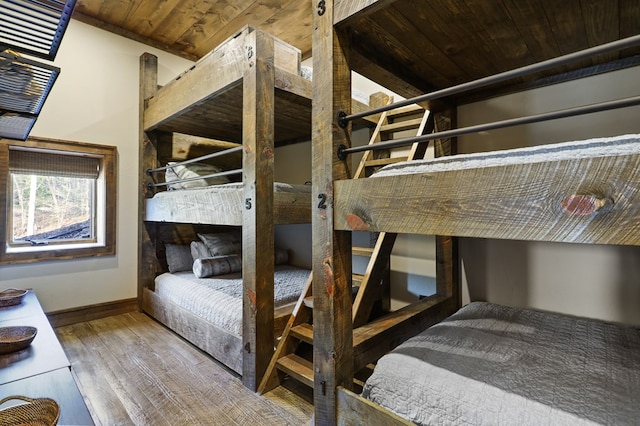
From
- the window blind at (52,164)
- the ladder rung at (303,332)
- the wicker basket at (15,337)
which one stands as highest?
the window blind at (52,164)

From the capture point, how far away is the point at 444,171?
923mm

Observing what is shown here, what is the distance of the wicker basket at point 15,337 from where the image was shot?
144cm

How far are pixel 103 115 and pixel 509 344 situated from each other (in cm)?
370

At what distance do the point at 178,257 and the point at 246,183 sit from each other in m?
1.79

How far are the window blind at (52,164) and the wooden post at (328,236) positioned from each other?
2.79 meters

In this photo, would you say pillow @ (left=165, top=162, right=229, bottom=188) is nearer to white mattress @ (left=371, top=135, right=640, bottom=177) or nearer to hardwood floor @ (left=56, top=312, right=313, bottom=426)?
hardwood floor @ (left=56, top=312, right=313, bottom=426)

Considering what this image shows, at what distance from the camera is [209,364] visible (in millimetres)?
2088

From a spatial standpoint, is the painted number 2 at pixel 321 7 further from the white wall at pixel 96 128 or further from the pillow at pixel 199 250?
the white wall at pixel 96 128

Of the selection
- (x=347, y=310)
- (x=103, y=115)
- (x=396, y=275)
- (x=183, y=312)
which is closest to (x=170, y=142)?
(x=103, y=115)

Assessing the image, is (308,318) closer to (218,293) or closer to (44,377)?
(218,293)

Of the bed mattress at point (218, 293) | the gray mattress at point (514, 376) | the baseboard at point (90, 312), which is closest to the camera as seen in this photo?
the gray mattress at point (514, 376)

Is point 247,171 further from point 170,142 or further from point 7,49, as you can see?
point 170,142

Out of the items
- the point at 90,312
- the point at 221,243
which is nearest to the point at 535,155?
the point at 221,243

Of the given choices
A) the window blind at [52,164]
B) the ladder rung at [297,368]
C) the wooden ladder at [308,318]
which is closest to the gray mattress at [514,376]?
the wooden ladder at [308,318]
